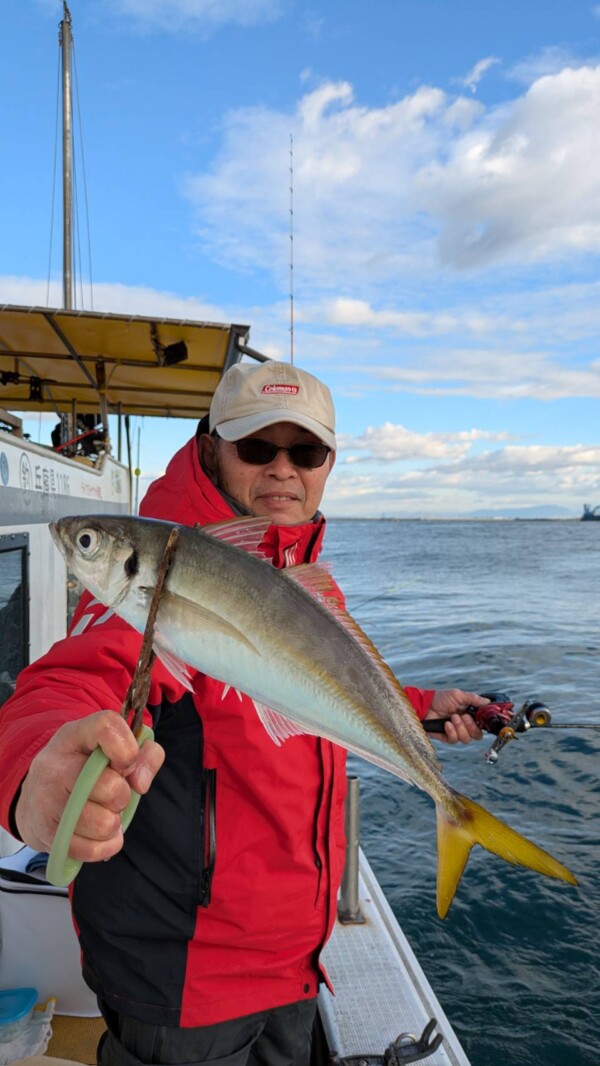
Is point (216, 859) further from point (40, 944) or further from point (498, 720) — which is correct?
point (40, 944)

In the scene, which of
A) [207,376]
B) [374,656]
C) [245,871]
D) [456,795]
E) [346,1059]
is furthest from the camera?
[207,376]

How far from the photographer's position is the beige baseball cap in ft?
7.98

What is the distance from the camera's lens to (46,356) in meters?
7.44

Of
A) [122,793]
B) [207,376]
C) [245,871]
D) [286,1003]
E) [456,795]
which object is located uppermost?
[207,376]

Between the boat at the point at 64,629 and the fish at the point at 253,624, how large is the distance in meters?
2.32

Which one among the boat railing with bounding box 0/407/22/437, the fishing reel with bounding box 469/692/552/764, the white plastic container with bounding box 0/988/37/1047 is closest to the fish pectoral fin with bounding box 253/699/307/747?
the fishing reel with bounding box 469/692/552/764

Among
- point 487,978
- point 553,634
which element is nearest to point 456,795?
point 487,978

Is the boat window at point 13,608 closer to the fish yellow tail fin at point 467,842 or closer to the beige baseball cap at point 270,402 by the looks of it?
the beige baseball cap at point 270,402

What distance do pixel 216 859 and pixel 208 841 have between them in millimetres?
72

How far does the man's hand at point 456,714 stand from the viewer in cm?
317

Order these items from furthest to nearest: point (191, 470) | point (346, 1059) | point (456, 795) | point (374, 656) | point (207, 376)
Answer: point (207, 376) < point (346, 1059) < point (191, 470) < point (456, 795) < point (374, 656)

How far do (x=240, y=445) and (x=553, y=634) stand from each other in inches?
715

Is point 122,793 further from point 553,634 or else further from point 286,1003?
point 553,634

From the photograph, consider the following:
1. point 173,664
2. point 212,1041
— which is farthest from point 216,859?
point 173,664
